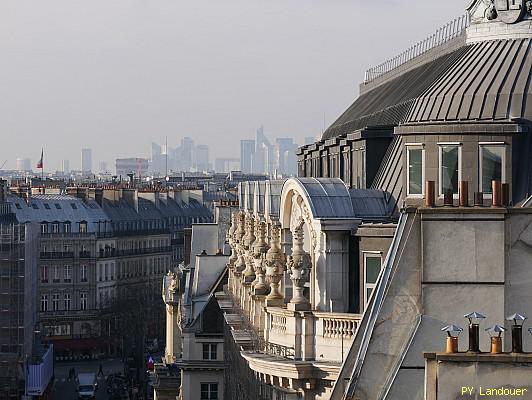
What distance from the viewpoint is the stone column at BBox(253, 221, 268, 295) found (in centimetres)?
4594

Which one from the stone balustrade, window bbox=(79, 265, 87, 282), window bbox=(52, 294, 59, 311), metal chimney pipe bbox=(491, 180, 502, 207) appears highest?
metal chimney pipe bbox=(491, 180, 502, 207)

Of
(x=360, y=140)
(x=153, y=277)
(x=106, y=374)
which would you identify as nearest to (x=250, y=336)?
(x=360, y=140)

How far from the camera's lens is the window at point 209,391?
80750mm

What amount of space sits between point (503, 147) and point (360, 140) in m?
7.40

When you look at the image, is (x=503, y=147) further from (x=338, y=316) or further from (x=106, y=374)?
(x=106, y=374)

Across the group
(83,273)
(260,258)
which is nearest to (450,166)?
(260,258)

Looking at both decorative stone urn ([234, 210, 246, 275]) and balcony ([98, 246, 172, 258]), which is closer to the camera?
decorative stone urn ([234, 210, 246, 275])

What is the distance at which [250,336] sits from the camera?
49.9 metres

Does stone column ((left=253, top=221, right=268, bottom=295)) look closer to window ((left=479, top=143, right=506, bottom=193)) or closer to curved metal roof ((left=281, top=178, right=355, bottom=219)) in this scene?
curved metal roof ((left=281, top=178, right=355, bottom=219))

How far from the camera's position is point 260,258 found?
47562mm

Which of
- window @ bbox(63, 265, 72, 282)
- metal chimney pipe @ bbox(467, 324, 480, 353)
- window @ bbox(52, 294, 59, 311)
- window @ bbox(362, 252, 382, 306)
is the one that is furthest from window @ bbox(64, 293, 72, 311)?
metal chimney pipe @ bbox(467, 324, 480, 353)

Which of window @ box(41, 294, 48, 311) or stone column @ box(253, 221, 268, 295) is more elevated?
stone column @ box(253, 221, 268, 295)

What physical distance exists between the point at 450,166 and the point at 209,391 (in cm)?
4459

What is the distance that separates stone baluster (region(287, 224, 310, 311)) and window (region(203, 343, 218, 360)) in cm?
4209
